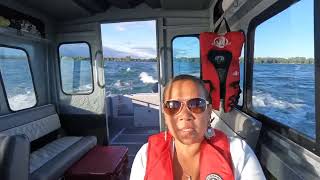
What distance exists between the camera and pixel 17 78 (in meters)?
4.31

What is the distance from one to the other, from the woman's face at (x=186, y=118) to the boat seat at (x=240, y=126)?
1007 millimetres

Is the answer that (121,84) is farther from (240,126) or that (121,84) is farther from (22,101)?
(240,126)

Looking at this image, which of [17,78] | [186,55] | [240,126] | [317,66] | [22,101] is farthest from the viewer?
[186,55]

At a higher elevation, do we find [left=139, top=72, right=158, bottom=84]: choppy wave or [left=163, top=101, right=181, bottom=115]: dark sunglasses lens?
[left=163, top=101, right=181, bottom=115]: dark sunglasses lens

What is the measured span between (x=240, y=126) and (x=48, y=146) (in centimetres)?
295

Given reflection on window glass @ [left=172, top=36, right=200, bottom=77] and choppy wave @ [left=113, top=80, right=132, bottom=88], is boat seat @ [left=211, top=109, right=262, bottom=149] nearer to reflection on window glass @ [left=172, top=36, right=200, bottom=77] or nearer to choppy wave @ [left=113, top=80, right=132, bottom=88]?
reflection on window glass @ [left=172, top=36, right=200, bottom=77]

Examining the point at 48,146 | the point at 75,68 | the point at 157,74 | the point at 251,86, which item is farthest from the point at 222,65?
the point at 75,68

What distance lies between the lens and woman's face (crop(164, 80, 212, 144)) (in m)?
1.24

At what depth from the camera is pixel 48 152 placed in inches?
159

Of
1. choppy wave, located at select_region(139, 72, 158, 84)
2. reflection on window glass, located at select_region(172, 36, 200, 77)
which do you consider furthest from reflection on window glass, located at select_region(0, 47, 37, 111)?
choppy wave, located at select_region(139, 72, 158, 84)

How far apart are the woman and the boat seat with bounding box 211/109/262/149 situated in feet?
2.99

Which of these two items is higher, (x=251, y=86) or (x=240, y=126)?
(x=251, y=86)

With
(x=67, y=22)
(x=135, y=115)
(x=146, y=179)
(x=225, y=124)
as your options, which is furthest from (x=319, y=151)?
(x=135, y=115)

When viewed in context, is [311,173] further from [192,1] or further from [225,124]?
[192,1]
